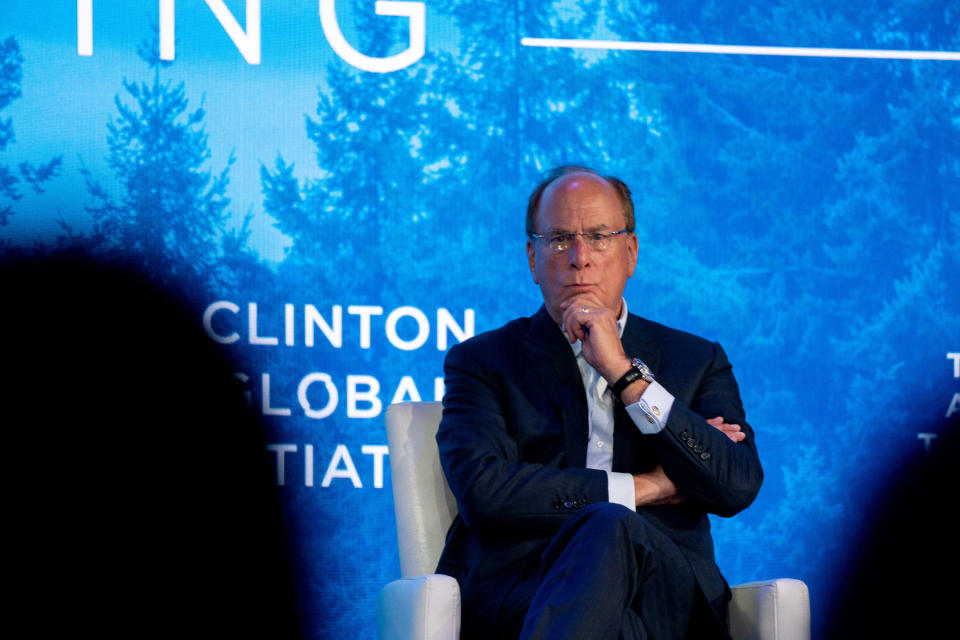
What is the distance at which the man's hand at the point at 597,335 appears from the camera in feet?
8.29

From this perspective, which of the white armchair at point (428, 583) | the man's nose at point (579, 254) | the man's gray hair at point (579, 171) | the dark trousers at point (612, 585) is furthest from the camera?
the man's gray hair at point (579, 171)

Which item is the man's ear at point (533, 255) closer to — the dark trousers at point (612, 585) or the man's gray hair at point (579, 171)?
A: the man's gray hair at point (579, 171)

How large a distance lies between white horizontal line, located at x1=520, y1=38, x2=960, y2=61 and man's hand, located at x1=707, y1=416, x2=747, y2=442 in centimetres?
154

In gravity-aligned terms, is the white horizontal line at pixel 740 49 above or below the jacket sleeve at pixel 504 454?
above

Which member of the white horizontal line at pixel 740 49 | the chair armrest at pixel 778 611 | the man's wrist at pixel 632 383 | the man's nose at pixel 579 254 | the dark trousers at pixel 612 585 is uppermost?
the white horizontal line at pixel 740 49

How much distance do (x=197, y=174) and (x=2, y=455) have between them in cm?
101

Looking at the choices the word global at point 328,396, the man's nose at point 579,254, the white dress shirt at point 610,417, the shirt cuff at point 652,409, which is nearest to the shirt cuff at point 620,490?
the white dress shirt at point 610,417

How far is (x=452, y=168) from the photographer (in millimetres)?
3574

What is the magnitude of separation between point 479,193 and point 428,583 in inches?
66.2

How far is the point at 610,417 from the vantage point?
2.63m

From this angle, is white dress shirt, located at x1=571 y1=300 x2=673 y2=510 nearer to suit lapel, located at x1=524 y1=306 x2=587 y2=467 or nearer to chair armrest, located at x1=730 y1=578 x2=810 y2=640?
suit lapel, located at x1=524 y1=306 x2=587 y2=467

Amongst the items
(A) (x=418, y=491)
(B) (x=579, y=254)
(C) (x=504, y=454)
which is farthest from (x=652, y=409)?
(A) (x=418, y=491)

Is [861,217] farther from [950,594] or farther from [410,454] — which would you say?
[410,454]

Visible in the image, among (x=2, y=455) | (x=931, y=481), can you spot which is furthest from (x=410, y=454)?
(x=931, y=481)
